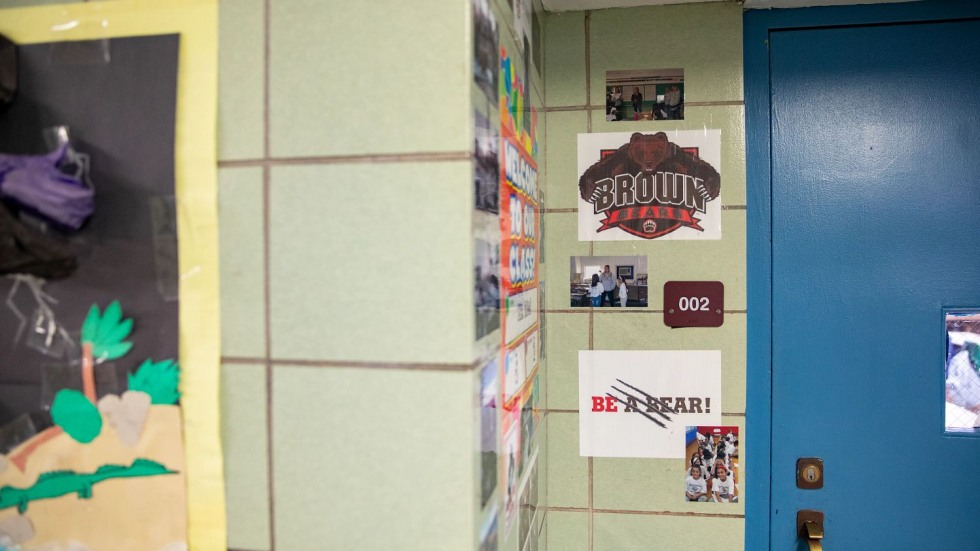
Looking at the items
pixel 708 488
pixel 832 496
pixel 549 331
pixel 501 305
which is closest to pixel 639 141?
pixel 549 331

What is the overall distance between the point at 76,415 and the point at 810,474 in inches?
53.0

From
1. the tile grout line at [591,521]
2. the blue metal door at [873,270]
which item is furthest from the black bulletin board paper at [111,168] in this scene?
the blue metal door at [873,270]

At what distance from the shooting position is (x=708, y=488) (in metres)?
1.23

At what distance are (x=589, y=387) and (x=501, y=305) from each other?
56 cm

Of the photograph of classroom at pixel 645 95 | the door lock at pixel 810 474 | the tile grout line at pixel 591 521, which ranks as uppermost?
the photograph of classroom at pixel 645 95

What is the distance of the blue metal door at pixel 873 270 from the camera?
3.97ft

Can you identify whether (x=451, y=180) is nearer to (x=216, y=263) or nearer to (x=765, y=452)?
(x=216, y=263)

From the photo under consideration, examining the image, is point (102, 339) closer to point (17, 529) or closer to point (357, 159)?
point (17, 529)

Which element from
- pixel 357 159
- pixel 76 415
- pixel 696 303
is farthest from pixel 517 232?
pixel 76 415

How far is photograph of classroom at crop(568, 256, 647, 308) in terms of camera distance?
1.25m

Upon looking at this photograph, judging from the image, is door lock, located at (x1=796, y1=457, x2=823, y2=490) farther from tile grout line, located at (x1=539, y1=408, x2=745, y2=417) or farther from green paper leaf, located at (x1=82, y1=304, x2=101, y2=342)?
green paper leaf, located at (x1=82, y1=304, x2=101, y2=342)

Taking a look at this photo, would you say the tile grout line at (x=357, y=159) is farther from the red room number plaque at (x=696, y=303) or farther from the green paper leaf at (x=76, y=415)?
the red room number plaque at (x=696, y=303)

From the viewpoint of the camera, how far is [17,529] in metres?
0.70

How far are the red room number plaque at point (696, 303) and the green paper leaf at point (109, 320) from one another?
101cm
